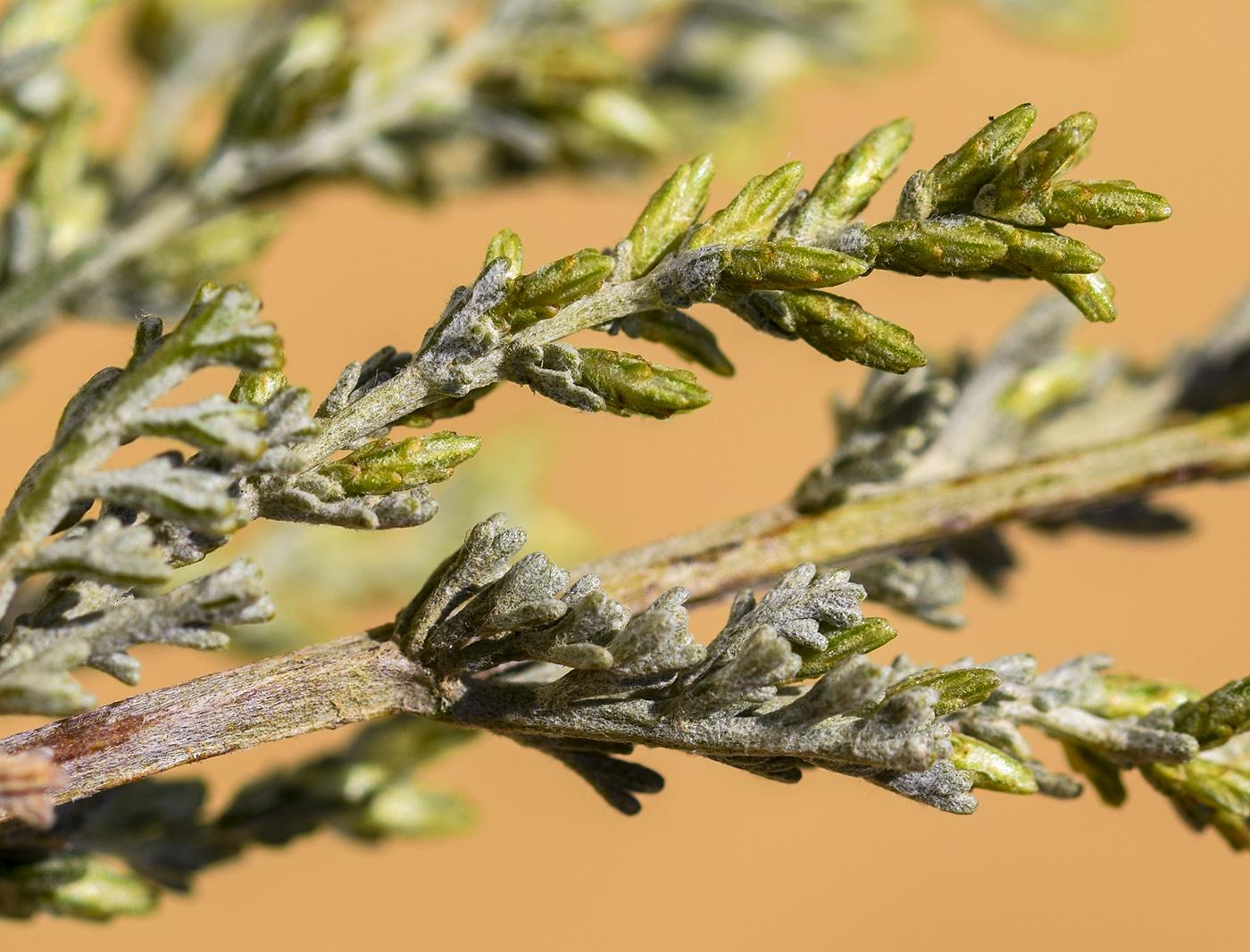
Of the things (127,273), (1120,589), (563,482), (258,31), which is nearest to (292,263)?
(563,482)

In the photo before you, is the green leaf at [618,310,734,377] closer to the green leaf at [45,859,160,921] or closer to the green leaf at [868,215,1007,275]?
the green leaf at [868,215,1007,275]

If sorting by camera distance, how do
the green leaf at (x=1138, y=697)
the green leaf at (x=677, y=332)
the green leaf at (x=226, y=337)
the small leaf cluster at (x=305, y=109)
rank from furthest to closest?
the small leaf cluster at (x=305, y=109), the green leaf at (x=1138, y=697), the green leaf at (x=677, y=332), the green leaf at (x=226, y=337)

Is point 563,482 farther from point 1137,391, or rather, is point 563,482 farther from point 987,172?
point 987,172

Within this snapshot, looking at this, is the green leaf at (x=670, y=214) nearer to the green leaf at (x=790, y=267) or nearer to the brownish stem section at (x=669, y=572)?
the green leaf at (x=790, y=267)

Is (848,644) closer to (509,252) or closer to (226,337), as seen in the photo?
(509,252)

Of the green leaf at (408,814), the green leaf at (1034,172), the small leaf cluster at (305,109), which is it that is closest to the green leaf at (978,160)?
the green leaf at (1034,172)

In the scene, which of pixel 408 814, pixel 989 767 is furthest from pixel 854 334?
pixel 408 814

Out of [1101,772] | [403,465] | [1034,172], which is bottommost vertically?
[1101,772]
